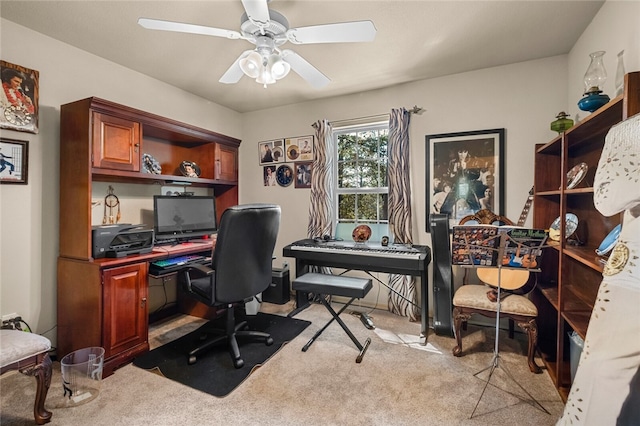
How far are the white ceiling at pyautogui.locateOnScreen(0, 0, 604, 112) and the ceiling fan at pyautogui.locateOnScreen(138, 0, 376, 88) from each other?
281 mm

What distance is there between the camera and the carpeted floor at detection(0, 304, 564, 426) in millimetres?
1579

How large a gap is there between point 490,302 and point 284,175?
2646mm

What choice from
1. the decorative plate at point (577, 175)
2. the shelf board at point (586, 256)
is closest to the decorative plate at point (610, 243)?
the shelf board at point (586, 256)

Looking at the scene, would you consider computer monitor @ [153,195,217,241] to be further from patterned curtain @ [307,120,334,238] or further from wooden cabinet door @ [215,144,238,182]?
patterned curtain @ [307,120,334,238]

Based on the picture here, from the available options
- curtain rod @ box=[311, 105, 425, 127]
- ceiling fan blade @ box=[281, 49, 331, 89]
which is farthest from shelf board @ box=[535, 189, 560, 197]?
ceiling fan blade @ box=[281, 49, 331, 89]

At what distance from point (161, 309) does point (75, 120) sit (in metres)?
1.93

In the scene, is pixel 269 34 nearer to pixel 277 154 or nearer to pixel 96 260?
pixel 96 260

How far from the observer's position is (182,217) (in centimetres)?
299

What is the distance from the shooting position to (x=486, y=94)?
2719 millimetres

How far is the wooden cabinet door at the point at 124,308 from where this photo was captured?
6.68 feet

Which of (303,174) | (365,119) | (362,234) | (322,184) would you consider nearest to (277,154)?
(303,174)

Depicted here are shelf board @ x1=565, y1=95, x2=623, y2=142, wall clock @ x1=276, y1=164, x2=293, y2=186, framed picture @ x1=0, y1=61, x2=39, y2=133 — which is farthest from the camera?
wall clock @ x1=276, y1=164, x2=293, y2=186

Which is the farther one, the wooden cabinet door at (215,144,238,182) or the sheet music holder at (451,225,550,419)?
the wooden cabinet door at (215,144,238,182)

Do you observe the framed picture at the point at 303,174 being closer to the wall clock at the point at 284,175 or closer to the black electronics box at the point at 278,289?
the wall clock at the point at 284,175
